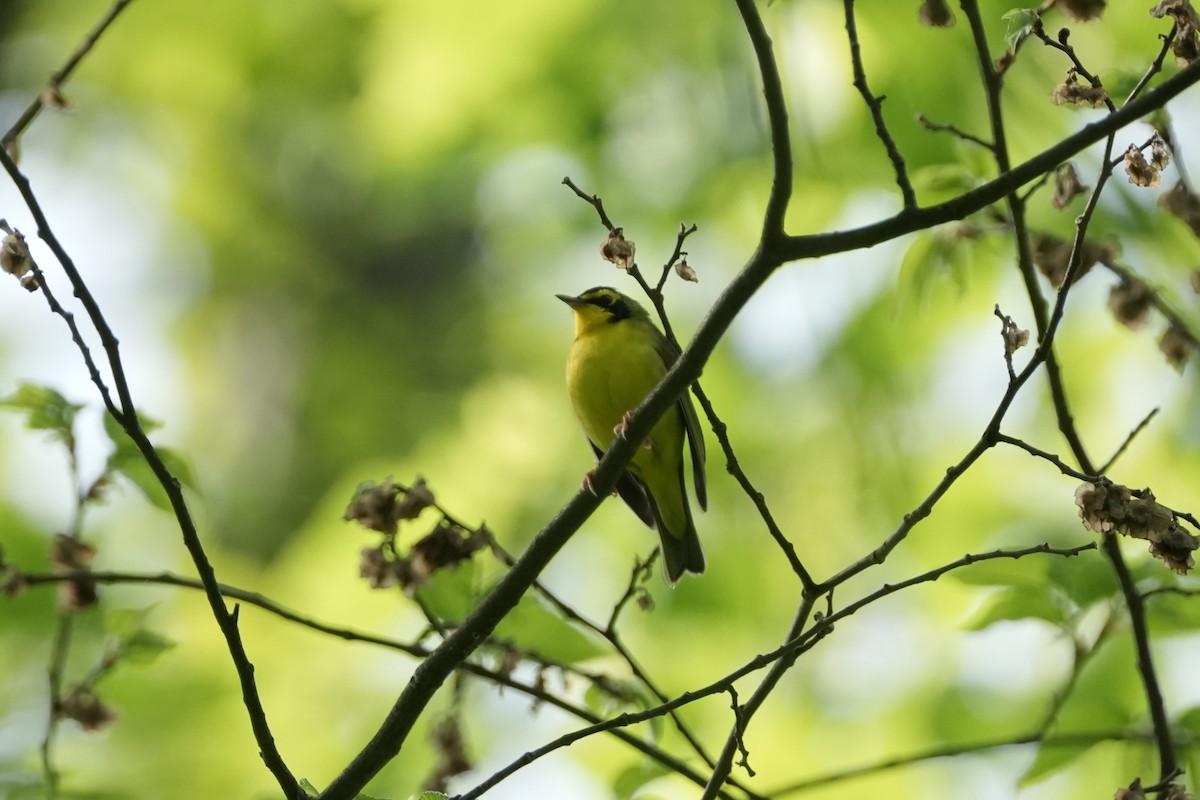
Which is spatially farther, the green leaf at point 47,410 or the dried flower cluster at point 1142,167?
the green leaf at point 47,410

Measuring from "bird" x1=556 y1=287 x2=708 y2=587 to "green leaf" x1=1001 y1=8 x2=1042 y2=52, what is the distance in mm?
2399

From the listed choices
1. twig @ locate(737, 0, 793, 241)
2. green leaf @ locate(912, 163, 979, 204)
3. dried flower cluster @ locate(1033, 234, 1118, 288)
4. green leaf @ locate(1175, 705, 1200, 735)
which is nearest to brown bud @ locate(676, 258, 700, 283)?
twig @ locate(737, 0, 793, 241)

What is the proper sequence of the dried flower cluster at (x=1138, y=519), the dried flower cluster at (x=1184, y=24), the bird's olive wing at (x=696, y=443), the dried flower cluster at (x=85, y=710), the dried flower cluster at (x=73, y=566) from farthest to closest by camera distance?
the bird's olive wing at (x=696, y=443) < the dried flower cluster at (x=85, y=710) < the dried flower cluster at (x=73, y=566) < the dried flower cluster at (x=1184, y=24) < the dried flower cluster at (x=1138, y=519)

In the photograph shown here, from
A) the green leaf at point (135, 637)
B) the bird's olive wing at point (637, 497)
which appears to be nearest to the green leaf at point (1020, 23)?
the green leaf at point (135, 637)

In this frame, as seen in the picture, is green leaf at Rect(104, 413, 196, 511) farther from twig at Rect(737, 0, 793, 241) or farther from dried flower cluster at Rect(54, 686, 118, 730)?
twig at Rect(737, 0, 793, 241)

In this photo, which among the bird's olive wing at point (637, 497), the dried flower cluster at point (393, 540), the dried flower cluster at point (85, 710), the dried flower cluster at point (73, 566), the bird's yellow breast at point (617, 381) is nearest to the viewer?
the dried flower cluster at point (393, 540)

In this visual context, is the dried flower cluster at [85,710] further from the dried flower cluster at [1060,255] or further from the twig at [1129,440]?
the dried flower cluster at [1060,255]

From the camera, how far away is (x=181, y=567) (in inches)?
294

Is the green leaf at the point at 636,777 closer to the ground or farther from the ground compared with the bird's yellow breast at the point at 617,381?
closer to the ground

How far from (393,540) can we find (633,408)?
1987mm

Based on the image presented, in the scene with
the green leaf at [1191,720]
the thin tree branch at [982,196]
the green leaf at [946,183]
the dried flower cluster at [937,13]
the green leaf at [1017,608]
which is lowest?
the green leaf at [1191,720]

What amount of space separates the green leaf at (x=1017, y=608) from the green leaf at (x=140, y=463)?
1.86m

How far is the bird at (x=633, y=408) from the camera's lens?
4602 millimetres

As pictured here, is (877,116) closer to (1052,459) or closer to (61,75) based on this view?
(1052,459)
